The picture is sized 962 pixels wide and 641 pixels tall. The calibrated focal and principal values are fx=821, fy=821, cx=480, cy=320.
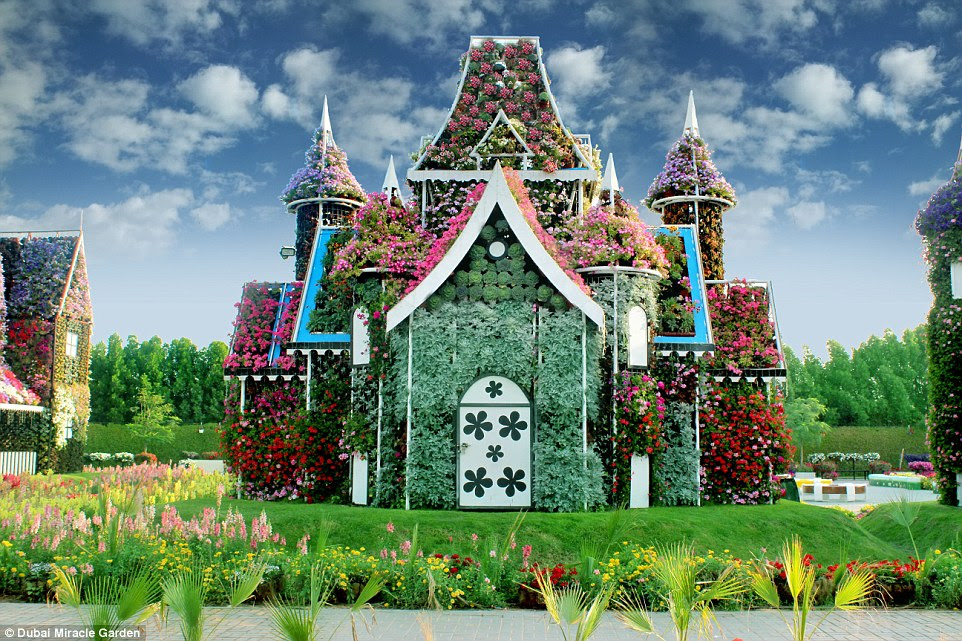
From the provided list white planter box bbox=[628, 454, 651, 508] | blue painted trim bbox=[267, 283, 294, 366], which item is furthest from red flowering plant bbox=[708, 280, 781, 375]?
blue painted trim bbox=[267, 283, 294, 366]

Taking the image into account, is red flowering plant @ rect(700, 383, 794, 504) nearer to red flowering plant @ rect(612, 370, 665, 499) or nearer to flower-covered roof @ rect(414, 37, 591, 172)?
red flowering plant @ rect(612, 370, 665, 499)

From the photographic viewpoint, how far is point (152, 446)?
61.2m

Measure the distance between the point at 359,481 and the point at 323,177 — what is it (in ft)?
46.8

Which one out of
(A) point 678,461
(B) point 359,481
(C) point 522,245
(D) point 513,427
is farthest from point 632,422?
(B) point 359,481

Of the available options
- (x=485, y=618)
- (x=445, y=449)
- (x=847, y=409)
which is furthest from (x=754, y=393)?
(x=847, y=409)

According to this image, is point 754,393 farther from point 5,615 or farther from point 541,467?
point 5,615

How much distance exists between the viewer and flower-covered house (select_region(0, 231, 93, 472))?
3350 centimetres

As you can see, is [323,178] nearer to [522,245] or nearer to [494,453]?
[522,245]

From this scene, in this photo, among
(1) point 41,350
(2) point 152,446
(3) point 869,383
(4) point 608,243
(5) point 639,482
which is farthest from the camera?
(3) point 869,383

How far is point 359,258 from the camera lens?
20203 millimetres

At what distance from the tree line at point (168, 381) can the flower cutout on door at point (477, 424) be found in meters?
60.7

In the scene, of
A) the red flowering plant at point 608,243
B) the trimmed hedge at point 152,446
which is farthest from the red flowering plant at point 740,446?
the trimmed hedge at point 152,446

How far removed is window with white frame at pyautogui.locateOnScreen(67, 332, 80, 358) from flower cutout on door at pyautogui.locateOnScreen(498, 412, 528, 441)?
2505 centimetres

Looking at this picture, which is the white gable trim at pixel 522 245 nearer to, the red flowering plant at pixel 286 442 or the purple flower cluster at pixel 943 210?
the red flowering plant at pixel 286 442
